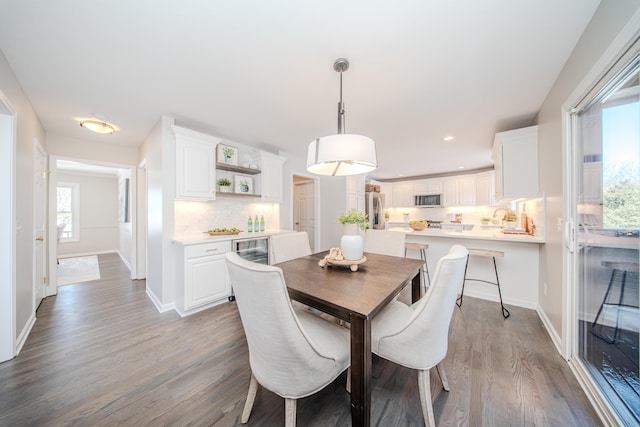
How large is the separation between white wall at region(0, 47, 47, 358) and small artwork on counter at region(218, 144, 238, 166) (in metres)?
1.73

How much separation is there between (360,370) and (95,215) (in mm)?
8243

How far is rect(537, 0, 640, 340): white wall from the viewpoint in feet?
3.88

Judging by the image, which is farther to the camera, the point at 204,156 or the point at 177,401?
the point at 204,156

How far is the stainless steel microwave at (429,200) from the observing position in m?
6.06

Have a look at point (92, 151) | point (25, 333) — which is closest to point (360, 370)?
point (25, 333)

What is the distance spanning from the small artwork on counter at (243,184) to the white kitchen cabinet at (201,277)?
1.02 metres

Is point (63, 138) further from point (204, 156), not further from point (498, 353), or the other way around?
point (498, 353)

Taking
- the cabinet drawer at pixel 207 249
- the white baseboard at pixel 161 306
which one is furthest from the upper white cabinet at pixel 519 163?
the white baseboard at pixel 161 306

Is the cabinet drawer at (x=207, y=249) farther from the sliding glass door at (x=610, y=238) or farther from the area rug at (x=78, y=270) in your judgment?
the sliding glass door at (x=610, y=238)

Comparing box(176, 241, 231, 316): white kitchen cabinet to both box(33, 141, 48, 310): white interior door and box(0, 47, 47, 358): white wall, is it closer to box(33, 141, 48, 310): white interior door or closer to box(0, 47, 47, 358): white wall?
box(0, 47, 47, 358): white wall

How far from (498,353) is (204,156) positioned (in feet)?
12.1

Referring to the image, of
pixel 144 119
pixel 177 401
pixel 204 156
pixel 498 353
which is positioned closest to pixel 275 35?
pixel 204 156

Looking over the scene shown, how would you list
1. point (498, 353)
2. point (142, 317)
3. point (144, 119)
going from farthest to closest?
point (144, 119) < point (142, 317) < point (498, 353)

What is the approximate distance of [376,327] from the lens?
1370mm
